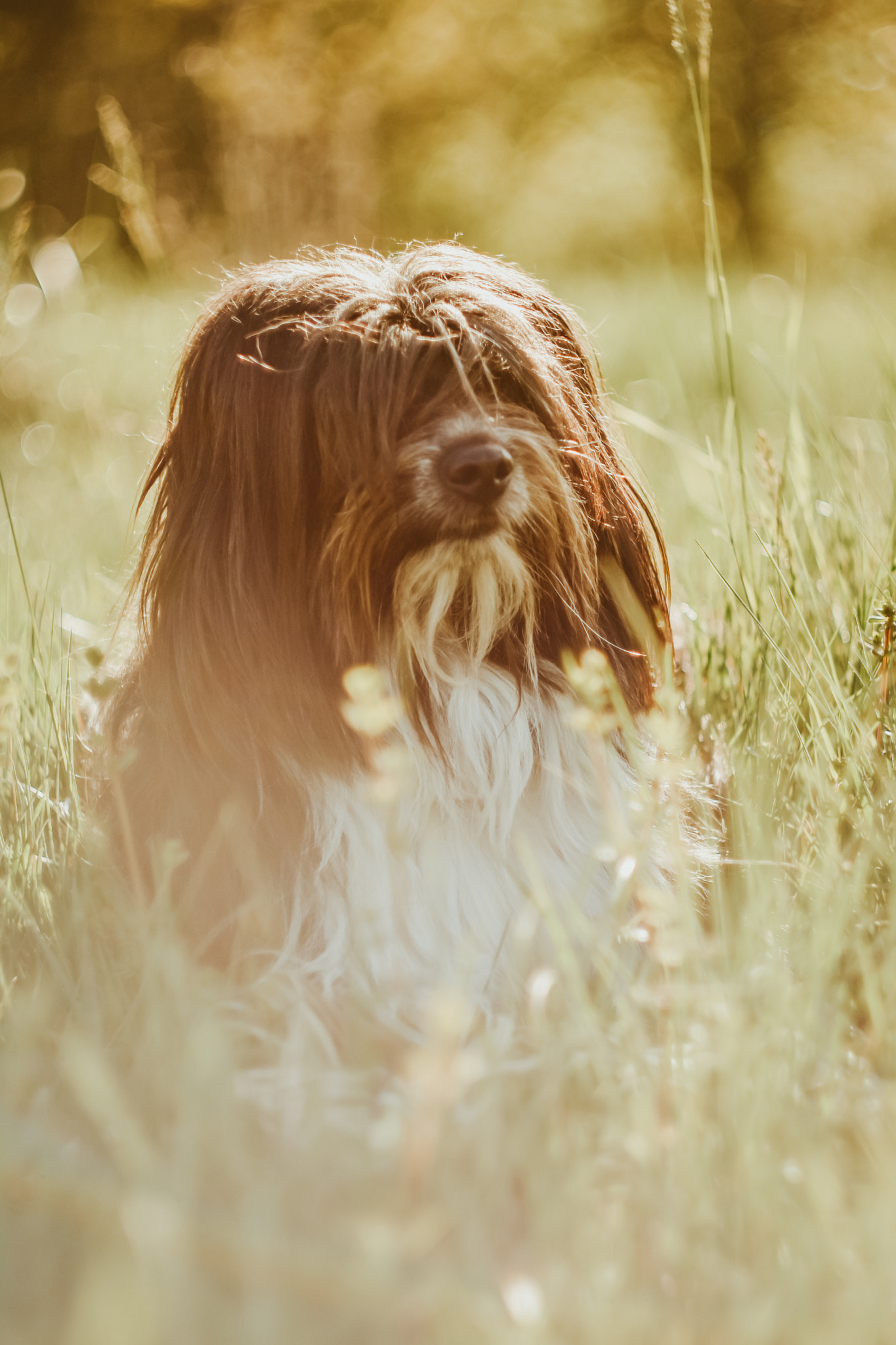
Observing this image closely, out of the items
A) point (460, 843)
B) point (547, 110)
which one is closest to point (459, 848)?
point (460, 843)

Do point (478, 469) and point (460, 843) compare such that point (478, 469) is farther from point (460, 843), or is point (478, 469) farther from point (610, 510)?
point (460, 843)

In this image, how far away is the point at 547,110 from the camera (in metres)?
21.1

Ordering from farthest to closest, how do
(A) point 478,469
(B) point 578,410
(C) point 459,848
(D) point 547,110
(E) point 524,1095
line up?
1. (D) point 547,110
2. (B) point 578,410
3. (C) point 459,848
4. (A) point 478,469
5. (E) point 524,1095

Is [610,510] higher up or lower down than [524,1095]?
higher up

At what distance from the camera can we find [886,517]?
303cm

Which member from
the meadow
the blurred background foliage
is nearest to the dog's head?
the meadow

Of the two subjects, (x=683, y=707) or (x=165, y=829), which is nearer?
(x=165, y=829)

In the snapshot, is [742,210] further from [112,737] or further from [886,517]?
[112,737]

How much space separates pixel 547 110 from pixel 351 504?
70.7 feet

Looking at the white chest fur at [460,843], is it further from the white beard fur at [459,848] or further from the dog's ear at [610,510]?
the dog's ear at [610,510]

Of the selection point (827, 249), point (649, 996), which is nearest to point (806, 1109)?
point (649, 996)

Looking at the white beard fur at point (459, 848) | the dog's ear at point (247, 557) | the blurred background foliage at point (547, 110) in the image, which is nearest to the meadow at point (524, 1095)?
the white beard fur at point (459, 848)

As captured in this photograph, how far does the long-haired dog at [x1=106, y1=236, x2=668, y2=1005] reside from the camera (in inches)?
80.0

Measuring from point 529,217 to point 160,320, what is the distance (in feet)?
47.7
